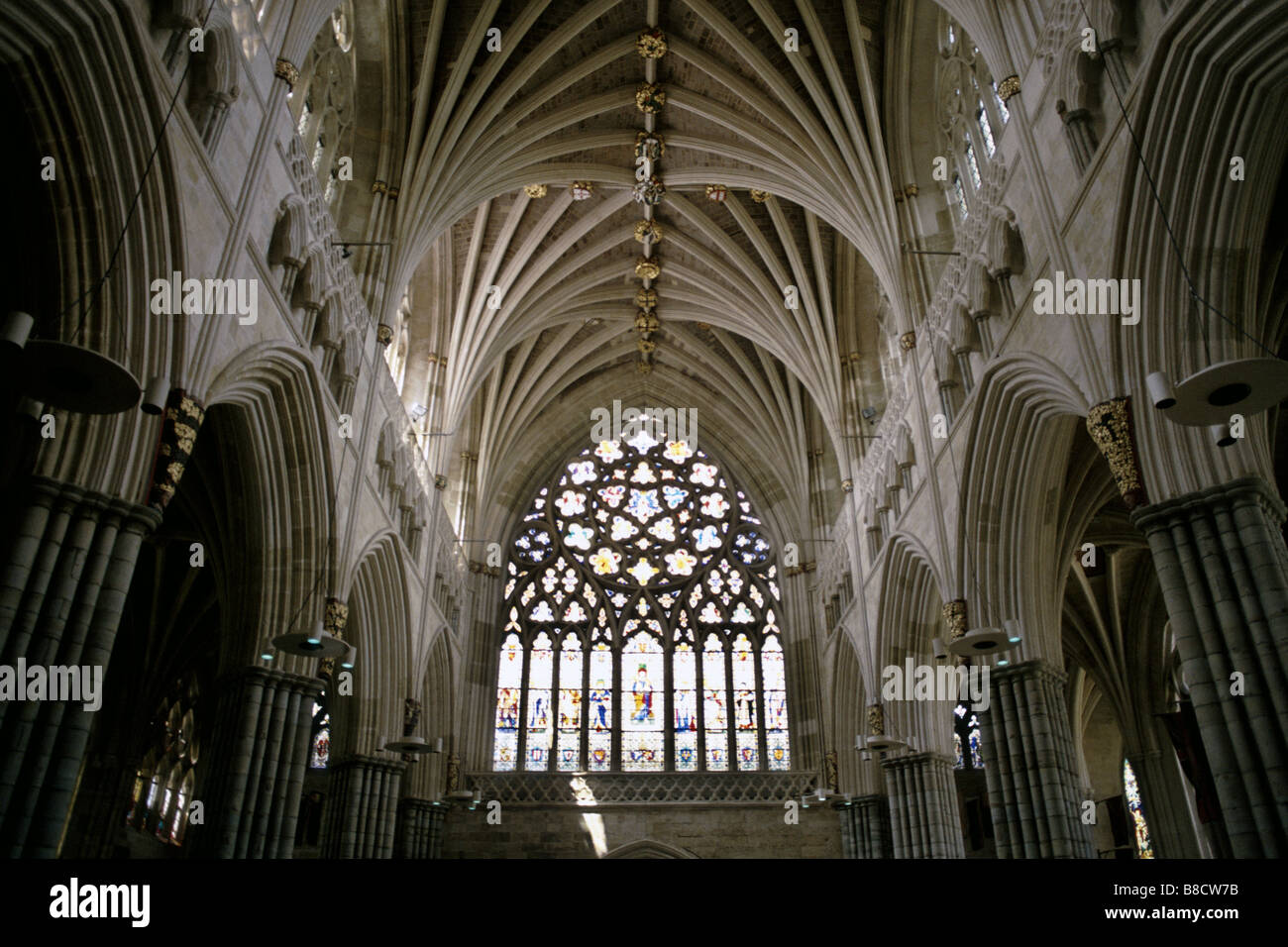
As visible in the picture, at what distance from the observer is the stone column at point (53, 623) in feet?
24.1

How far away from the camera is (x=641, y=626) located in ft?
84.8

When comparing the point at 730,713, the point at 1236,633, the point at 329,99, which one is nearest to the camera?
the point at 1236,633

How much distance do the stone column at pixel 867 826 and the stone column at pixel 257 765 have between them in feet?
40.2

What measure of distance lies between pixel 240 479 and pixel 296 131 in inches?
177

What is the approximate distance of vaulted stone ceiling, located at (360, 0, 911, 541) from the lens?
671 inches

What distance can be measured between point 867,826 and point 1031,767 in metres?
9.21

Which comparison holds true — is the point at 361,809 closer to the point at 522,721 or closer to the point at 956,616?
the point at 522,721

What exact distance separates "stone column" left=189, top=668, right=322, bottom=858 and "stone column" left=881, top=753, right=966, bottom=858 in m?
10.5

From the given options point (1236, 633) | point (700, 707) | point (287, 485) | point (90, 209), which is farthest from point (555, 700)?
point (1236, 633)

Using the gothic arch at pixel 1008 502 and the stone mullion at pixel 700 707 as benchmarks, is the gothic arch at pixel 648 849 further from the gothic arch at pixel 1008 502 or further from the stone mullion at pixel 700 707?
the gothic arch at pixel 1008 502

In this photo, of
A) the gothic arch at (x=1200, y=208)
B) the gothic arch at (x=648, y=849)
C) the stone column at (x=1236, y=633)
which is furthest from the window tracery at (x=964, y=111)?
the gothic arch at (x=648, y=849)

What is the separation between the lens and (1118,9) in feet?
31.5

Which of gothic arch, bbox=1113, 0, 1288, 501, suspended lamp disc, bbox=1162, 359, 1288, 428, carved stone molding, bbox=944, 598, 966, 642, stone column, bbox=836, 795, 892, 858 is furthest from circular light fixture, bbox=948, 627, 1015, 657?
stone column, bbox=836, 795, 892, 858

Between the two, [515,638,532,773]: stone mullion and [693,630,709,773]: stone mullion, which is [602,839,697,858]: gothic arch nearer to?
[693,630,709,773]: stone mullion
